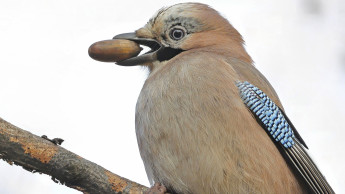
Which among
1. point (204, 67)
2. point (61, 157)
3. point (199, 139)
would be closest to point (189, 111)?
point (199, 139)

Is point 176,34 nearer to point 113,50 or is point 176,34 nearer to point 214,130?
point 113,50

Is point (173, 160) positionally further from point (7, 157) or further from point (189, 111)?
point (7, 157)

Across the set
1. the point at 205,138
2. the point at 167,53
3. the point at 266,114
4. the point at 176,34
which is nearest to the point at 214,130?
the point at 205,138

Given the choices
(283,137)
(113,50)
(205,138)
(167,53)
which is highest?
(113,50)

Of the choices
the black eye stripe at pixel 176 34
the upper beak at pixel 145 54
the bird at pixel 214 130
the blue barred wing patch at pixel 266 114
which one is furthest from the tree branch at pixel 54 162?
the black eye stripe at pixel 176 34

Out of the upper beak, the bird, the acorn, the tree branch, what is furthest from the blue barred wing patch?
the tree branch

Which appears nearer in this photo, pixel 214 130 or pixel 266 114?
pixel 214 130

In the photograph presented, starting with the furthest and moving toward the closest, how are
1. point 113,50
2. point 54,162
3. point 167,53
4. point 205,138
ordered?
point 167,53 → point 113,50 → point 205,138 → point 54,162
